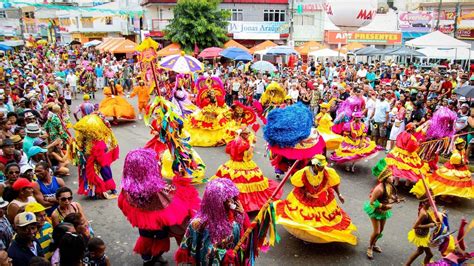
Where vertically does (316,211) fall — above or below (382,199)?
below

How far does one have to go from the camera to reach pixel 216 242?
157 inches

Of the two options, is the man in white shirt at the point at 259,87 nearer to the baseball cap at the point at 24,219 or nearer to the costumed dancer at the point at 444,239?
the costumed dancer at the point at 444,239

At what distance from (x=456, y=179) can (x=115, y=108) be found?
11.1m

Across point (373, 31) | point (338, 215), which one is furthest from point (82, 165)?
point (373, 31)

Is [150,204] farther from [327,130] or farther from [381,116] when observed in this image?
[381,116]

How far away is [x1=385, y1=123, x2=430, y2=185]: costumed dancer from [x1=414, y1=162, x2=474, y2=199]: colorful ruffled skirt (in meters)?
0.40

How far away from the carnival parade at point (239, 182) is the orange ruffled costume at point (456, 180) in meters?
0.03

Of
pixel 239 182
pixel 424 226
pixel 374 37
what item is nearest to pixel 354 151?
pixel 239 182

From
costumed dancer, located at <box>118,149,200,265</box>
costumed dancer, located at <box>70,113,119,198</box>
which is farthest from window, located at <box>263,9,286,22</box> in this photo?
costumed dancer, located at <box>118,149,200,265</box>

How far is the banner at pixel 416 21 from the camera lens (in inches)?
1164

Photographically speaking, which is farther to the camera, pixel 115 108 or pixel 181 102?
pixel 115 108

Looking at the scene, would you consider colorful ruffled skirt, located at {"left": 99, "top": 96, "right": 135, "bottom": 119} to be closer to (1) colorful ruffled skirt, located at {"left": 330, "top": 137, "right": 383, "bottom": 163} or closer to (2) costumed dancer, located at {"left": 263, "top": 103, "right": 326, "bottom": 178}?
(2) costumed dancer, located at {"left": 263, "top": 103, "right": 326, "bottom": 178}

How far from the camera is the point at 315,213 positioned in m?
5.64

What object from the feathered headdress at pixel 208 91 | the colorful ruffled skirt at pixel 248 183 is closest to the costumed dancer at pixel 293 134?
the colorful ruffled skirt at pixel 248 183
